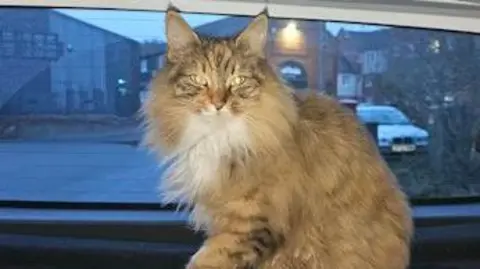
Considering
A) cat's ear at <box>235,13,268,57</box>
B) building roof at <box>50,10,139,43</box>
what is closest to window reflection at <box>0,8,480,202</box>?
building roof at <box>50,10,139,43</box>

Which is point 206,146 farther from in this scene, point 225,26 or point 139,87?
point 139,87

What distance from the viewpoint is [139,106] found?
260 centimetres

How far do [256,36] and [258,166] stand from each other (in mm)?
283

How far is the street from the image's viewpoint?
2.73 metres

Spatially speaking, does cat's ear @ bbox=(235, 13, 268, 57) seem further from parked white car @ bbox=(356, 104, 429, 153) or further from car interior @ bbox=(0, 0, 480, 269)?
parked white car @ bbox=(356, 104, 429, 153)

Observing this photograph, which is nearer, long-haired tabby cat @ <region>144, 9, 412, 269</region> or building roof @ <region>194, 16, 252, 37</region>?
long-haired tabby cat @ <region>144, 9, 412, 269</region>

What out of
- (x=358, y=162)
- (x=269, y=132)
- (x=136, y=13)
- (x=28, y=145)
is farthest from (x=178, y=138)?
(x=28, y=145)

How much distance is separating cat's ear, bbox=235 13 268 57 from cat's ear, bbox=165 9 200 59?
0.10 meters

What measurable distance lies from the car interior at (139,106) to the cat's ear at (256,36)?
52 cm

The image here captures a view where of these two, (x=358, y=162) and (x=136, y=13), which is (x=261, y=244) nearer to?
(x=358, y=162)

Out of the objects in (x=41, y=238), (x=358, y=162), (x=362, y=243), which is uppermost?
(x=358, y=162)

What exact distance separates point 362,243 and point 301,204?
175 millimetres

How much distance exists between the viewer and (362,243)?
1.92 meters

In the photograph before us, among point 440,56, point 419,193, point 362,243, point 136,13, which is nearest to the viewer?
point 362,243
